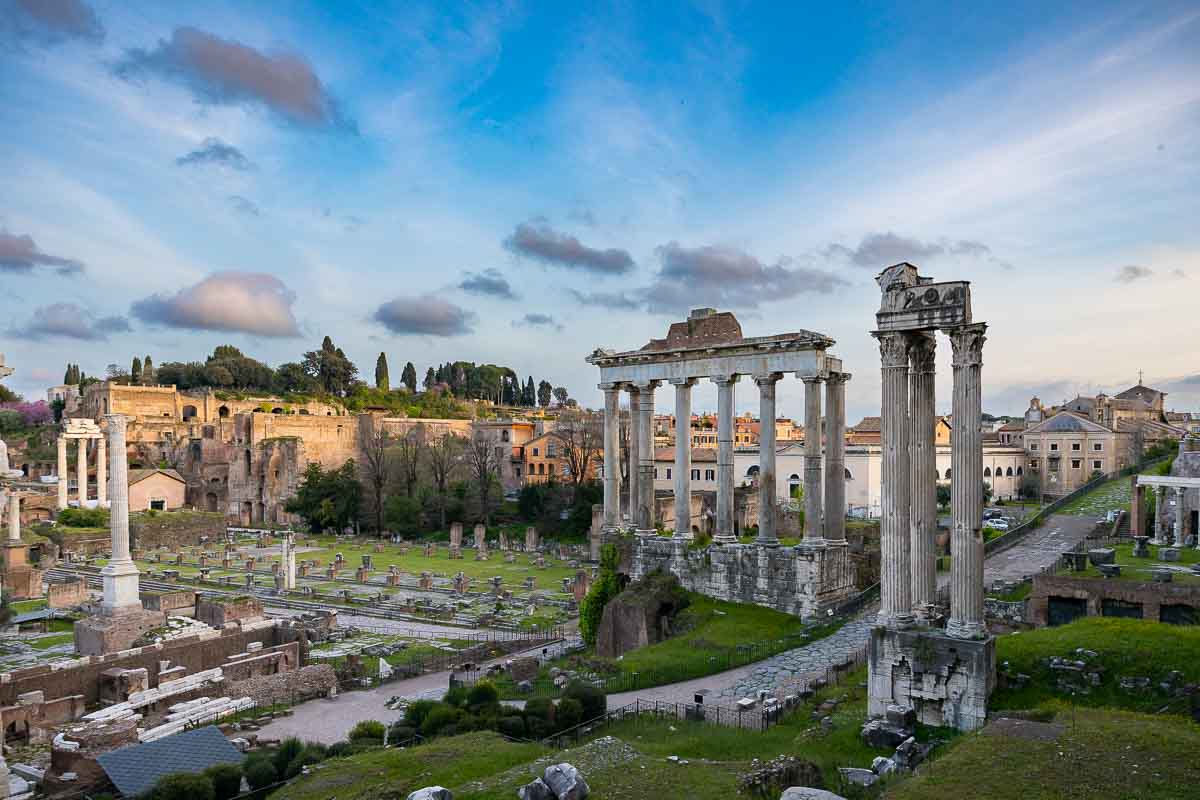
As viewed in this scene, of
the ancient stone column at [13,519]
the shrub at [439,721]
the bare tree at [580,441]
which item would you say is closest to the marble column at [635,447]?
the shrub at [439,721]

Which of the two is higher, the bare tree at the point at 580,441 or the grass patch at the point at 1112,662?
the bare tree at the point at 580,441

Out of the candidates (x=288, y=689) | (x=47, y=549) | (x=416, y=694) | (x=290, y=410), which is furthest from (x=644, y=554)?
(x=290, y=410)

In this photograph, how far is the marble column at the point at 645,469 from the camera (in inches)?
969

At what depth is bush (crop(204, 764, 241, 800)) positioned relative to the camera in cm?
1252

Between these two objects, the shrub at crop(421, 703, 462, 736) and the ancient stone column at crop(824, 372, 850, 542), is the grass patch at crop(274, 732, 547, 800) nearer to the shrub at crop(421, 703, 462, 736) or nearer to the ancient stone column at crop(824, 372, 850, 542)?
the shrub at crop(421, 703, 462, 736)

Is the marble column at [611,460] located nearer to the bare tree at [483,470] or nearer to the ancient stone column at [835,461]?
the ancient stone column at [835,461]

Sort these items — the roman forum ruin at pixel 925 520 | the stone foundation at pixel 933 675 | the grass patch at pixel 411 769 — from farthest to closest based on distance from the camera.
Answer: the roman forum ruin at pixel 925 520 < the stone foundation at pixel 933 675 < the grass patch at pixel 411 769

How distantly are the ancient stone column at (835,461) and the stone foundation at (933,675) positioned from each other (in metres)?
8.47

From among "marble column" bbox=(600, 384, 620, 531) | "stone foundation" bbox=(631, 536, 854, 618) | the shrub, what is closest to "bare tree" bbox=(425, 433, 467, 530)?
"marble column" bbox=(600, 384, 620, 531)

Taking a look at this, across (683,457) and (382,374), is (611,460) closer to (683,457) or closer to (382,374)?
(683,457)

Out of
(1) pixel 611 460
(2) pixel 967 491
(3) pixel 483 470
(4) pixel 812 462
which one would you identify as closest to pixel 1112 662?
(2) pixel 967 491

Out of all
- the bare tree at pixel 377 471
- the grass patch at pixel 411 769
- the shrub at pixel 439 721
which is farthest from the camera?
the bare tree at pixel 377 471

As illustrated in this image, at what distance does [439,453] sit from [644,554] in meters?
41.2

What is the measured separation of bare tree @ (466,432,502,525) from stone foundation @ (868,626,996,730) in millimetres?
42744
